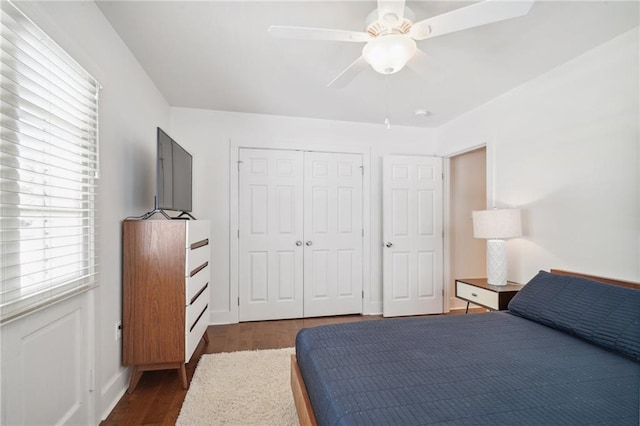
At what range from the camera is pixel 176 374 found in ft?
7.69

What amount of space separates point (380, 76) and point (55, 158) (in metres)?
2.38

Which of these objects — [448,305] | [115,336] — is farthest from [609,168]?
[115,336]

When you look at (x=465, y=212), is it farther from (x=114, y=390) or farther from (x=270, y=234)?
(x=114, y=390)

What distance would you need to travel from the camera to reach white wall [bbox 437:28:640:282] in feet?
6.48

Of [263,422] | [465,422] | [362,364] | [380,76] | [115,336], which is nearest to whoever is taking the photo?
[465,422]

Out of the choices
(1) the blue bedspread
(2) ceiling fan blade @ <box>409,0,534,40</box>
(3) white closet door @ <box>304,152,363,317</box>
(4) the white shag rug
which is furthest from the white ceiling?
(4) the white shag rug

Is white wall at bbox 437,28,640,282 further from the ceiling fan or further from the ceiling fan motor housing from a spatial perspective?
the ceiling fan motor housing

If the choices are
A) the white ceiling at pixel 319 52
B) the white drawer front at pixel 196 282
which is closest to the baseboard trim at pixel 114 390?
the white drawer front at pixel 196 282

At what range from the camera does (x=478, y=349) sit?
1482 millimetres

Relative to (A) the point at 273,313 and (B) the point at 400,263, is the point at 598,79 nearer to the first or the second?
(B) the point at 400,263

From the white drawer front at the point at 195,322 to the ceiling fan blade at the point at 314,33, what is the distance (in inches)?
73.8

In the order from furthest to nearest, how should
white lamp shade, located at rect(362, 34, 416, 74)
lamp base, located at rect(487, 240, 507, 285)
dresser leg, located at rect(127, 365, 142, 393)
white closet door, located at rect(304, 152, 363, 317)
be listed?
white closet door, located at rect(304, 152, 363, 317), lamp base, located at rect(487, 240, 507, 285), dresser leg, located at rect(127, 365, 142, 393), white lamp shade, located at rect(362, 34, 416, 74)

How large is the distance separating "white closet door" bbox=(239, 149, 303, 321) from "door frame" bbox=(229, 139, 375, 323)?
0.06m

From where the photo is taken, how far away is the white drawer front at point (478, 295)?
253cm
